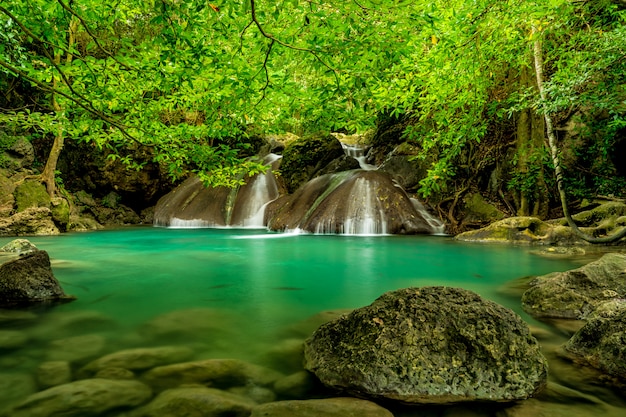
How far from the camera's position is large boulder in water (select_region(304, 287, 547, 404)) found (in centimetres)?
216

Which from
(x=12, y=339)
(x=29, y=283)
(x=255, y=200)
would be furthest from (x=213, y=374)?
(x=255, y=200)

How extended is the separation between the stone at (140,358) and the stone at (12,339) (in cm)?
90

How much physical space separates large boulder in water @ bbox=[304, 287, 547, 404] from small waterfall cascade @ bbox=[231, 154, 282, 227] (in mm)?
14078

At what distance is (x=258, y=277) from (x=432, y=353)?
4.31 m

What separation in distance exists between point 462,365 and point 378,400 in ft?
1.90

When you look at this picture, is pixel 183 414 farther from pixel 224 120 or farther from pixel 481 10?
pixel 481 10

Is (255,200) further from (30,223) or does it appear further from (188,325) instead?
(188,325)

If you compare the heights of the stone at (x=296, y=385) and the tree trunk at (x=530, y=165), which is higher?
the tree trunk at (x=530, y=165)

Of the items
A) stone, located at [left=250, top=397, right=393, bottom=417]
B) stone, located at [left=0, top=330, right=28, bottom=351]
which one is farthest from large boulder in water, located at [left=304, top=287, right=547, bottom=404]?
stone, located at [left=0, top=330, right=28, bottom=351]

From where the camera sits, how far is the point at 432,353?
2.29 metres

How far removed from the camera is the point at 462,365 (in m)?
2.24

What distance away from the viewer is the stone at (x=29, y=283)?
14.1 ft

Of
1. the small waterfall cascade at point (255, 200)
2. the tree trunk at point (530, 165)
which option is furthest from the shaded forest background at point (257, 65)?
the small waterfall cascade at point (255, 200)

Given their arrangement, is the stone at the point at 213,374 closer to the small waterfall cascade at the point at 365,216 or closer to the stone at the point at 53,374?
the stone at the point at 53,374
